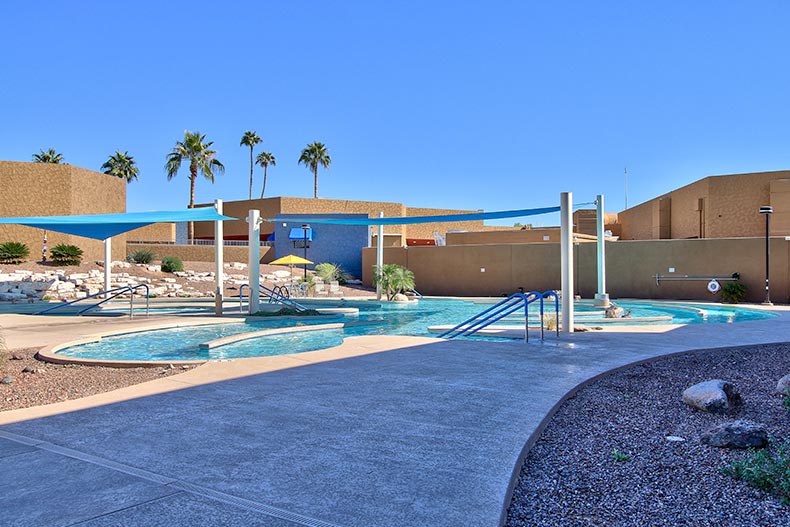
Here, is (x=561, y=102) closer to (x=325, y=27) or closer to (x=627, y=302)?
(x=627, y=302)

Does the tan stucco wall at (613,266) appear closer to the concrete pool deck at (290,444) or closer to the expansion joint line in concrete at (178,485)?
the concrete pool deck at (290,444)

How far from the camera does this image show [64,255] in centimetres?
2384

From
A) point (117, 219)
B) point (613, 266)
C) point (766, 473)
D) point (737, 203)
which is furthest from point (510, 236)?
point (766, 473)

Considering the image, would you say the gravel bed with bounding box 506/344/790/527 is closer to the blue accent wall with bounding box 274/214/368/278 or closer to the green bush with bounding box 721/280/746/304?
the green bush with bounding box 721/280/746/304

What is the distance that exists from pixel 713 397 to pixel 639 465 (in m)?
1.68

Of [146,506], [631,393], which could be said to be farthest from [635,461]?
[146,506]

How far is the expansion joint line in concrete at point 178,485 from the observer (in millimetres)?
2713

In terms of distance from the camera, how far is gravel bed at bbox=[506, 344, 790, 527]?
2973 millimetres

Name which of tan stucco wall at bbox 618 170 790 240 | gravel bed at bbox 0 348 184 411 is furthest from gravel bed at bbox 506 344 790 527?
tan stucco wall at bbox 618 170 790 240

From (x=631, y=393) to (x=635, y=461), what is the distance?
208 cm

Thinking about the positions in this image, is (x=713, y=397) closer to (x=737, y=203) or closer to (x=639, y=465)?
(x=639, y=465)

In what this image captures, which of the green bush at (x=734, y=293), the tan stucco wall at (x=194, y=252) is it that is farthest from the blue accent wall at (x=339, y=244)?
the green bush at (x=734, y=293)

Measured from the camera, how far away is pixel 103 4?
14219mm

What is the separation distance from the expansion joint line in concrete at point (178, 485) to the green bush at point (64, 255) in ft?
74.2
